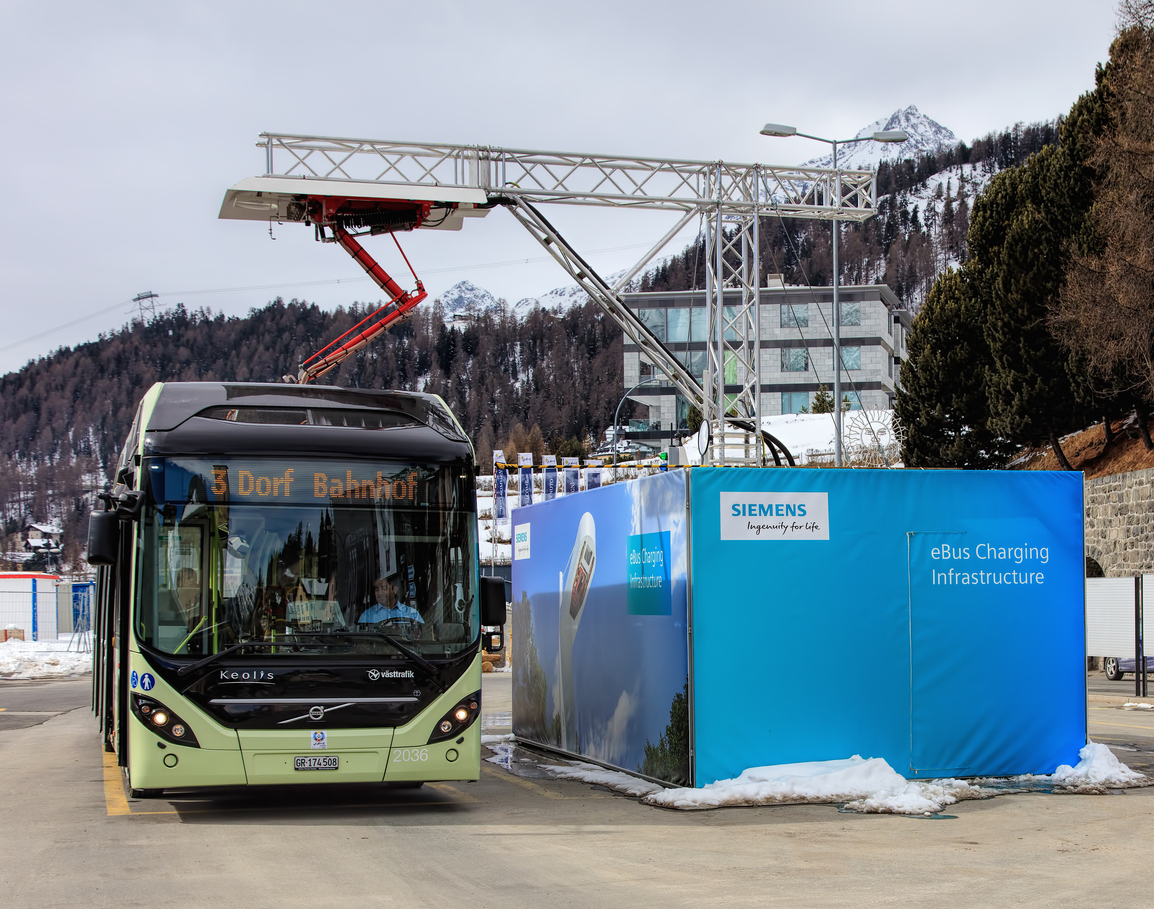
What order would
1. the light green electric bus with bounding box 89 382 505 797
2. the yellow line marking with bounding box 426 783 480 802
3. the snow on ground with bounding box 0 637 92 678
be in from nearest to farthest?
the light green electric bus with bounding box 89 382 505 797
the yellow line marking with bounding box 426 783 480 802
the snow on ground with bounding box 0 637 92 678

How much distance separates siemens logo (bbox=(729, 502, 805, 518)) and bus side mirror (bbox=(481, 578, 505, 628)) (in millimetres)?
2056

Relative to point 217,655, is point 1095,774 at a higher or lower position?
lower

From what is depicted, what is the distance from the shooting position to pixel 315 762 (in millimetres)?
9094

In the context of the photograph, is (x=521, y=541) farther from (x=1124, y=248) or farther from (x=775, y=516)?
(x=1124, y=248)

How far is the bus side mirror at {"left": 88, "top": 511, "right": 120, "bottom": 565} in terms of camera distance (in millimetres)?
8844

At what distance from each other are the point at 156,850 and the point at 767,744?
4.83 metres

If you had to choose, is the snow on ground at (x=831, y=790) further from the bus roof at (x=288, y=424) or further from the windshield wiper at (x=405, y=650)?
the bus roof at (x=288, y=424)

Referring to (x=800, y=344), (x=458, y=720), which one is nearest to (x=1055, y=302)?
(x=458, y=720)

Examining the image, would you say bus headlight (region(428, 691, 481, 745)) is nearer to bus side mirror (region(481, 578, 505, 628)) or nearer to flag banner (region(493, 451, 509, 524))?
bus side mirror (region(481, 578, 505, 628))

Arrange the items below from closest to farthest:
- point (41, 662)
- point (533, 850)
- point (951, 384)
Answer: point (533, 850), point (41, 662), point (951, 384)

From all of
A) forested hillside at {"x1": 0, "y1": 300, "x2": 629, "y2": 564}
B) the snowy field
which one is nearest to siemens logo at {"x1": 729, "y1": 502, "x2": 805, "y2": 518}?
the snowy field

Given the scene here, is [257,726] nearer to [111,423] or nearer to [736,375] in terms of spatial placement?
[736,375]

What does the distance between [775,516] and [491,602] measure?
98.1 inches

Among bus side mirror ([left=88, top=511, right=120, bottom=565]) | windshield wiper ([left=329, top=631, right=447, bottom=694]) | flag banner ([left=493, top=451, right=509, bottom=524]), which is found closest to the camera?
bus side mirror ([left=88, top=511, right=120, bottom=565])
